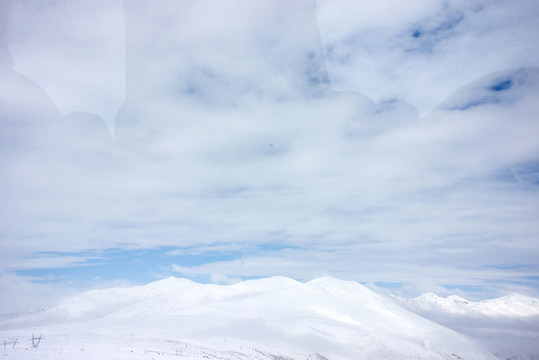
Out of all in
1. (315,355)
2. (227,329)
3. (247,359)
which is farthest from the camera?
(227,329)

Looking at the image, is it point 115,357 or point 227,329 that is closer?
point 115,357

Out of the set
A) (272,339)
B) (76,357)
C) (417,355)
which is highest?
(76,357)

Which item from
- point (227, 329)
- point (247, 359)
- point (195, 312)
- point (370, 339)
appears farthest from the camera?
point (195, 312)

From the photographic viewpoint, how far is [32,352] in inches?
1029

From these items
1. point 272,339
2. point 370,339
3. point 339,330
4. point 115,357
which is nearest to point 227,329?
point 272,339

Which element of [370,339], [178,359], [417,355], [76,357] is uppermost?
[76,357]

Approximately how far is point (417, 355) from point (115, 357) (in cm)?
18509

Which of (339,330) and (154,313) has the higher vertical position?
(154,313)

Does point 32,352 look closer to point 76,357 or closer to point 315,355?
point 76,357

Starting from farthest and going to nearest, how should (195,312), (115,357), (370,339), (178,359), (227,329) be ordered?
1. (195,312)
2. (370,339)
3. (227,329)
4. (178,359)
5. (115,357)

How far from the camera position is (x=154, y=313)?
636ft

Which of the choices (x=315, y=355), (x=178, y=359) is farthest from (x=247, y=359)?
(x=315, y=355)

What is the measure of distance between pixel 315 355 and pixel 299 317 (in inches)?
2717

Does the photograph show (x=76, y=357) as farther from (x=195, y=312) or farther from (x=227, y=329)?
(x=195, y=312)
